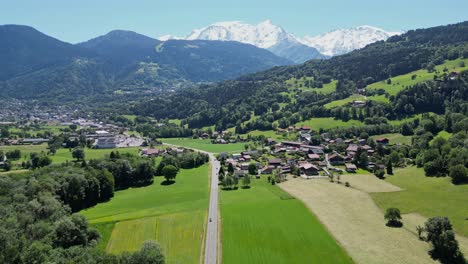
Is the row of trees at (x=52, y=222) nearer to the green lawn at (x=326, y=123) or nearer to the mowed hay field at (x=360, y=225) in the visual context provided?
the mowed hay field at (x=360, y=225)

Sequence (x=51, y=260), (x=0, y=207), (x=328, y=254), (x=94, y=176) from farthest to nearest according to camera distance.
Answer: (x=94, y=176) → (x=0, y=207) → (x=328, y=254) → (x=51, y=260)

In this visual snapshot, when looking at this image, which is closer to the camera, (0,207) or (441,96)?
(0,207)

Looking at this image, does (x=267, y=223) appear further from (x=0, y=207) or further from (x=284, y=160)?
(x=284, y=160)

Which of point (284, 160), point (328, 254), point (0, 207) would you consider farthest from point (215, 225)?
point (284, 160)

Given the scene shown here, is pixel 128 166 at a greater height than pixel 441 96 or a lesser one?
lesser

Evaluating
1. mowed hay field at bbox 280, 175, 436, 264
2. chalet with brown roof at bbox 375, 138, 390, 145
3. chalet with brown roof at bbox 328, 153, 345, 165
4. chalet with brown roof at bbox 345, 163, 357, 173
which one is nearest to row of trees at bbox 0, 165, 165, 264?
mowed hay field at bbox 280, 175, 436, 264

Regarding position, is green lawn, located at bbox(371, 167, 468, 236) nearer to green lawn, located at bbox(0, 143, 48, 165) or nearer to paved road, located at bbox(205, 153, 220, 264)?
paved road, located at bbox(205, 153, 220, 264)

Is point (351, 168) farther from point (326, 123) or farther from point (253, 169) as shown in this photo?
point (326, 123)
